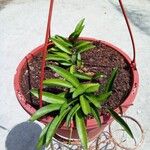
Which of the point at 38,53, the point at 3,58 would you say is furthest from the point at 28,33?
the point at 38,53

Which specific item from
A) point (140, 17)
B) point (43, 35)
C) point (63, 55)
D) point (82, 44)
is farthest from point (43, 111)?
point (140, 17)

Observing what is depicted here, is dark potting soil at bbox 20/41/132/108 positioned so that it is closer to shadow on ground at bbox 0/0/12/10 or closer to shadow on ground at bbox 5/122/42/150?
shadow on ground at bbox 5/122/42/150

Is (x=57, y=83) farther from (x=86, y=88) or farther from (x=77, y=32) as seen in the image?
(x=77, y=32)

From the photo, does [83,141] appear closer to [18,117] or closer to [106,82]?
[106,82]

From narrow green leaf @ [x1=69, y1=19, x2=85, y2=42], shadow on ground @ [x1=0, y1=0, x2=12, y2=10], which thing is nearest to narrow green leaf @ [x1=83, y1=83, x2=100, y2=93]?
narrow green leaf @ [x1=69, y1=19, x2=85, y2=42]

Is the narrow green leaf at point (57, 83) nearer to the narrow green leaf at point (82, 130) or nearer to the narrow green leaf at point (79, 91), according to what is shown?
the narrow green leaf at point (79, 91)
